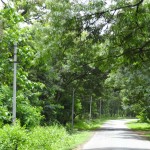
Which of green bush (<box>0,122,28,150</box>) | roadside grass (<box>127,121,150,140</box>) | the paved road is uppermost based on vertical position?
green bush (<box>0,122,28,150</box>)

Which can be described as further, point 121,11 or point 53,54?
point 53,54

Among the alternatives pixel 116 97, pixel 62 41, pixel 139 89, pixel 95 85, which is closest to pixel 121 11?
pixel 62 41

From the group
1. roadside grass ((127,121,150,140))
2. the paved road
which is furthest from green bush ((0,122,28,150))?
roadside grass ((127,121,150,140))

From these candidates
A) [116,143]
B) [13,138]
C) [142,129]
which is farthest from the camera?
[142,129]

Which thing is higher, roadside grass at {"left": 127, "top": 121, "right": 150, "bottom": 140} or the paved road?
the paved road

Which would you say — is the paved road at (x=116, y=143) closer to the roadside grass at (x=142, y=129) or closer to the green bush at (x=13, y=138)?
the roadside grass at (x=142, y=129)

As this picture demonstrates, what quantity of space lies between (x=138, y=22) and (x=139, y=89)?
1625cm

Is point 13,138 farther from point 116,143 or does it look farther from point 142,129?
point 142,129

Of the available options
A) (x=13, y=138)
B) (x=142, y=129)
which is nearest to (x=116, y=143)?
(x=13, y=138)

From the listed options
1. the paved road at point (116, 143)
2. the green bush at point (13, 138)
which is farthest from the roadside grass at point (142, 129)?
the green bush at point (13, 138)

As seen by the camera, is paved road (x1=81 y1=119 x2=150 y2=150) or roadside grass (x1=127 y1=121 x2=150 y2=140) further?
roadside grass (x1=127 y1=121 x2=150 y2=140)

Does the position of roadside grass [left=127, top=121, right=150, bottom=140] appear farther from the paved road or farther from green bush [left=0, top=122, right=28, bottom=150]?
green bush [left=0, top=122, right=28, bottom=150]

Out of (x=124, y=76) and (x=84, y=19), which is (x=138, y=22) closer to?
(x=84, y=19)

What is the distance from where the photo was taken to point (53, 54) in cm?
1065
